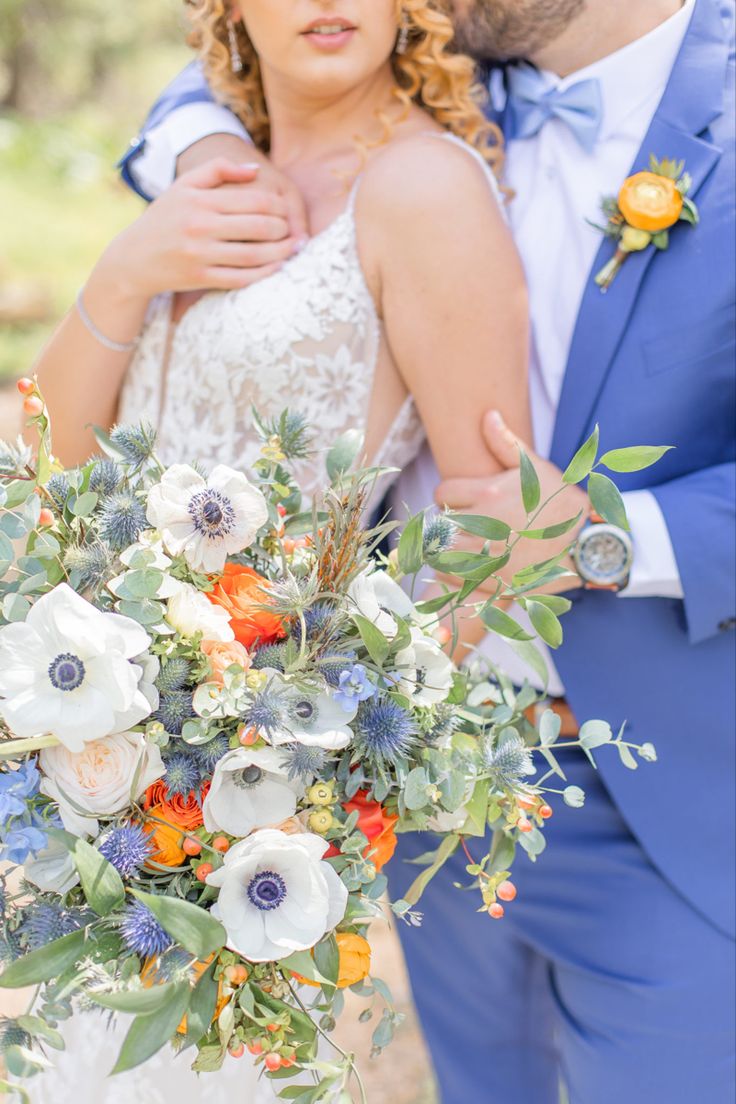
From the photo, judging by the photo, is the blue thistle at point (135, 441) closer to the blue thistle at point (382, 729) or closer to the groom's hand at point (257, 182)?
the blue thistle at point (382, 729)

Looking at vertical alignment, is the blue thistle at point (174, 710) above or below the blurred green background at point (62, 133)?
above

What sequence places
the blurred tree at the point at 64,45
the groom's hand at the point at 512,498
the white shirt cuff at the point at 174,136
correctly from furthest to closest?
the blurred tree at the point at 64,45 → the white shirt cuff at the point at 174,136 → the groom's hand at the point at 512,498

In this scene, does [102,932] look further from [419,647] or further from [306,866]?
[419,647]

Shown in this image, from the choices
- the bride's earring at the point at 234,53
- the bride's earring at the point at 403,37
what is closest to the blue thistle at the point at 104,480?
the bride's earring at the point at 403,37

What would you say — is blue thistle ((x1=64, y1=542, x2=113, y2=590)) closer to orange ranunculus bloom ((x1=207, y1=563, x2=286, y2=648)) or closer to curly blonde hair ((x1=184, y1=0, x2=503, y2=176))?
orange ranunculus bloom ((x1=207, y1=563, x2=286, y2=648))

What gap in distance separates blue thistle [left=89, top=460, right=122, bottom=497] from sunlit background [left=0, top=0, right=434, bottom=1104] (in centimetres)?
138

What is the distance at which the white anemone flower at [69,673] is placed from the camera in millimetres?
1155

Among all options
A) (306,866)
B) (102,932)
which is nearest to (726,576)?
(306,866)

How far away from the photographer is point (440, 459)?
6.28 feet

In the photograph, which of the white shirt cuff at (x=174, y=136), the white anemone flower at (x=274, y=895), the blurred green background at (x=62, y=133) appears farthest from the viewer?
the blurred green background at (x=62, y=133)

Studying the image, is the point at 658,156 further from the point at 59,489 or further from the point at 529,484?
the point at 59,489

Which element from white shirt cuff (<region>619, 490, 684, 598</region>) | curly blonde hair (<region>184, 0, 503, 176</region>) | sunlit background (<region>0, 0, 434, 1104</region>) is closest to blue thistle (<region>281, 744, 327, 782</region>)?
white shirt cuff (<region>619, 490, 684, 598</region>)

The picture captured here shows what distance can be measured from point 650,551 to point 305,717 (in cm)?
81

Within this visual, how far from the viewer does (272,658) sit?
1.28 m
